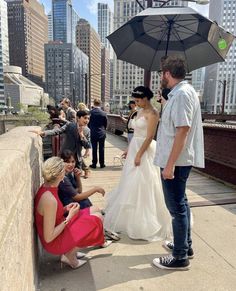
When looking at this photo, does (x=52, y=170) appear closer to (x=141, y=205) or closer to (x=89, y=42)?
(x=141, y=205)

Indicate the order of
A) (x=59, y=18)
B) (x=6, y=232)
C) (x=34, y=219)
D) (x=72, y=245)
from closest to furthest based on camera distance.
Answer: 1. (x=6, y=232)
2. (x=34, y=219)
3. (x=72, y=245)
4. (x=59, y=18)

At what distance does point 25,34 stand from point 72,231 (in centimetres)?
14892

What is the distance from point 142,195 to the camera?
3523 millimetres

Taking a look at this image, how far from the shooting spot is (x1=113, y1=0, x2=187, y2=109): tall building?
1309 centimetres

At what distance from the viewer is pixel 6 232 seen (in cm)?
128

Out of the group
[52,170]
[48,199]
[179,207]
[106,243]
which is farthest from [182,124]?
[106,243]

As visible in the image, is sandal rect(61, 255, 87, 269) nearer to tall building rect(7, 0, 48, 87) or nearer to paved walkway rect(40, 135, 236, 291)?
paved walkway rect(40, 135, 236, 291)

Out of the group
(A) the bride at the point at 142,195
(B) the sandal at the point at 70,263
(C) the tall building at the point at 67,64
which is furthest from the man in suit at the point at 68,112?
(C) the tall building at the point at 67,64

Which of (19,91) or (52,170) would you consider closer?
(52,170)

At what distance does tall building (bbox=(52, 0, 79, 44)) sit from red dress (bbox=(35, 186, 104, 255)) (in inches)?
5708

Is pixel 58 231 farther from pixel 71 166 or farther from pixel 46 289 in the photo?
pixel 71 166

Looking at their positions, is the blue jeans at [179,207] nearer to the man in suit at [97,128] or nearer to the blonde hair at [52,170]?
the blonde hair at [52,170]

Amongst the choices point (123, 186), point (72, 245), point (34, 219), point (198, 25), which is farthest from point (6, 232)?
point (198, 25)

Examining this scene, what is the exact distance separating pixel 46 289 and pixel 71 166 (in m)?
1.31
